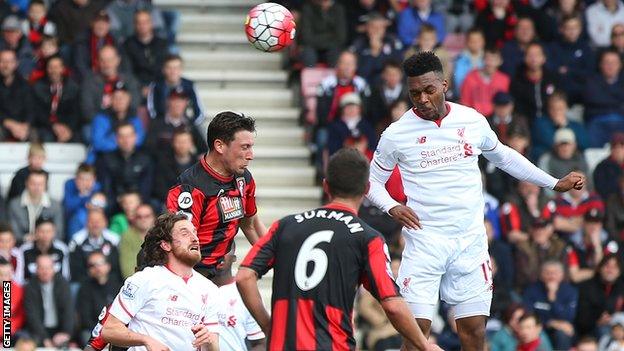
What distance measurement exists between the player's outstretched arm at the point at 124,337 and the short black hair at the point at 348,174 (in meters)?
1.73

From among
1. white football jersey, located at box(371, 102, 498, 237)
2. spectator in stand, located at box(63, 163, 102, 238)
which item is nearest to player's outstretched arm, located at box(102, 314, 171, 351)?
white football jersey, located at box(371, 102, 498, 237)

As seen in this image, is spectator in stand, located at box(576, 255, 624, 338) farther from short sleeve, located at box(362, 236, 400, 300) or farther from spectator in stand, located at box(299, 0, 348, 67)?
short sleeve, located at box(362, 236, 400, 300)

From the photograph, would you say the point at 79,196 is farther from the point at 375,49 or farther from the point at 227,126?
the point at 227,126

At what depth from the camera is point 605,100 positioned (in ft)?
63.6

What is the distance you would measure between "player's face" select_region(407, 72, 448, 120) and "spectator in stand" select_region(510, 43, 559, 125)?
27.8ft

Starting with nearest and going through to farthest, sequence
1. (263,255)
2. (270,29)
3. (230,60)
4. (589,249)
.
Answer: (263,255)
(270,29)
(589,249)
(230,60)

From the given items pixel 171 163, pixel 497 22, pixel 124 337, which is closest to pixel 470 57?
pixel 497 22

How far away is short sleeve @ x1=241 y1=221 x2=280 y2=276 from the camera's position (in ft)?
29.9

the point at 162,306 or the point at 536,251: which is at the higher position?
the point at 162,306

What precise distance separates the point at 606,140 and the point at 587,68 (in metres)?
1.25

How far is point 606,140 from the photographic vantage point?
19.2m

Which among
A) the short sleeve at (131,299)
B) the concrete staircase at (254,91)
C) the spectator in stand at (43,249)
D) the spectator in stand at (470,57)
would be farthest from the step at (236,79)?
the short sleeve at (131,299)

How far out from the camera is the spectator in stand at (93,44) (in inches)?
727

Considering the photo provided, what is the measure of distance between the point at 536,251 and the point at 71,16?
6484 millimetres
